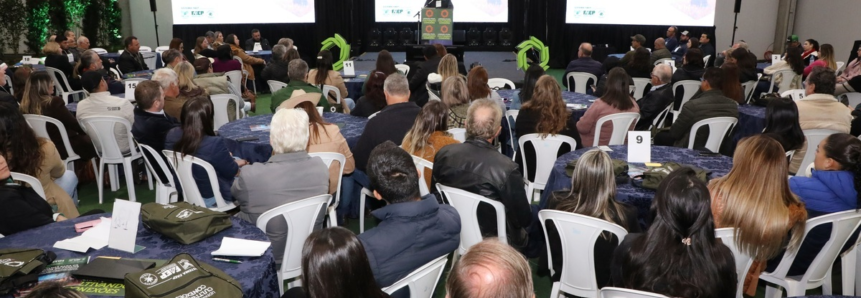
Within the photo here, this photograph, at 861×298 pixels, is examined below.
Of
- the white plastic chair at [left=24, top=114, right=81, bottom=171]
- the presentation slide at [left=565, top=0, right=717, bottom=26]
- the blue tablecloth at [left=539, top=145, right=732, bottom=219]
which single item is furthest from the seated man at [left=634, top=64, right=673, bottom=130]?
the presentation slide at [left=565, top=0, right=717, bottom=26]

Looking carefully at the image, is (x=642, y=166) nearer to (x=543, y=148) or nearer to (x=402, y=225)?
(x=543, y=148)

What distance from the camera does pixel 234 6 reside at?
49.5 ft

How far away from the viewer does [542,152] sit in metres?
4.68

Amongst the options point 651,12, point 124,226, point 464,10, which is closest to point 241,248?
point 124,226

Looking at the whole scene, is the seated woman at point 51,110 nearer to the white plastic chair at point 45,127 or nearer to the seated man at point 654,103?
the white plastic chair at point 45,127

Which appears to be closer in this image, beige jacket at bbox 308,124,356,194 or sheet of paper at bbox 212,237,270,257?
sheet of paper at bbox 212,237,270,257

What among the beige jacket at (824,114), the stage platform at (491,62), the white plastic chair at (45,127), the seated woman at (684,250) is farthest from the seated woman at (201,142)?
the stage platform at (491,62)

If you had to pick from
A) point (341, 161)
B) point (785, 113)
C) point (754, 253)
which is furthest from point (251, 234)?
point (785, 113)

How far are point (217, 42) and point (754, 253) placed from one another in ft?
34.7

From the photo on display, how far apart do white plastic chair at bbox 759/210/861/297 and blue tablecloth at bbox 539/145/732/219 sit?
2.24ft

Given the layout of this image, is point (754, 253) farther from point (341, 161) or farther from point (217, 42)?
point (217, 42)

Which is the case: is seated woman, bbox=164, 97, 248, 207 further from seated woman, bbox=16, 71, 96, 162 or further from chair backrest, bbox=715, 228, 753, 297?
chair backrest, bbox=715, 228, 753, 297

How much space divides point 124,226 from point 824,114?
512 centimetres

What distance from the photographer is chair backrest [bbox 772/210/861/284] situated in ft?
9.48
